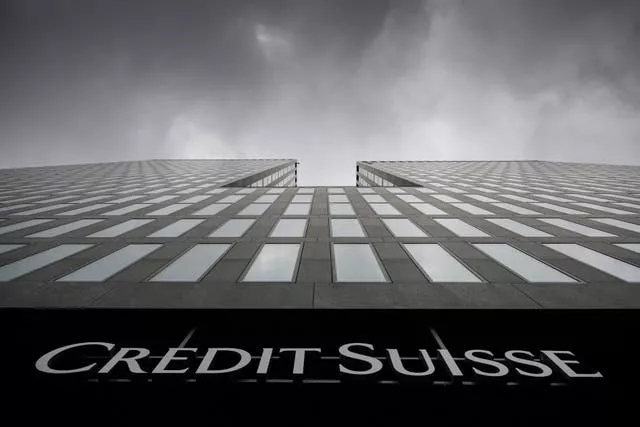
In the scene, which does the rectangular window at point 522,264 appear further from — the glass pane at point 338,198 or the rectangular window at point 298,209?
the glass pane at point 338,198

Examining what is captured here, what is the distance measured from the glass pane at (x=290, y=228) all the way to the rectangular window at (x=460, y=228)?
7.44 metres

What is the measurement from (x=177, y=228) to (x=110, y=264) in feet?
15.3

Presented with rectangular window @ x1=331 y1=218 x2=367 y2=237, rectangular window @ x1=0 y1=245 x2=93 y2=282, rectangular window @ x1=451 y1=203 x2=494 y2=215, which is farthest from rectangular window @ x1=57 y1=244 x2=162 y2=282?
rectangular window @ x1=451 y1=203 x2=494 y2=215

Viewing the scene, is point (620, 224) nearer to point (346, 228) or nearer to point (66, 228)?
point (346, 228)

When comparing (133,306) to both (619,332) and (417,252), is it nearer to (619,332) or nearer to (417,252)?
(417,252)

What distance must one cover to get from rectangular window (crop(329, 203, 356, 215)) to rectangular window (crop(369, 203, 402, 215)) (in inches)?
62.5

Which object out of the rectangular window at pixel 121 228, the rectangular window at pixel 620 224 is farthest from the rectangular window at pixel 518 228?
the rectangular window at pixel 121 228

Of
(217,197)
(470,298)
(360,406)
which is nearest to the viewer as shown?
(360,406)

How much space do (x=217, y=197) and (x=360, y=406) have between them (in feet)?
70.4

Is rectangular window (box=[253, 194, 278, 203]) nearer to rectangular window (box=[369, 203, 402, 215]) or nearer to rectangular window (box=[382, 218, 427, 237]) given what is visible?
rectangular window (box=[369, 203, 402, 215])

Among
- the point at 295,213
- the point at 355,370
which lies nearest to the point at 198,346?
the point at 355,370

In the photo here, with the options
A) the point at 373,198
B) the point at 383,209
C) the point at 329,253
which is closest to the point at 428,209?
the point at 383,209

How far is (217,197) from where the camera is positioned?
82.7ft

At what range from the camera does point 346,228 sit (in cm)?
1589
